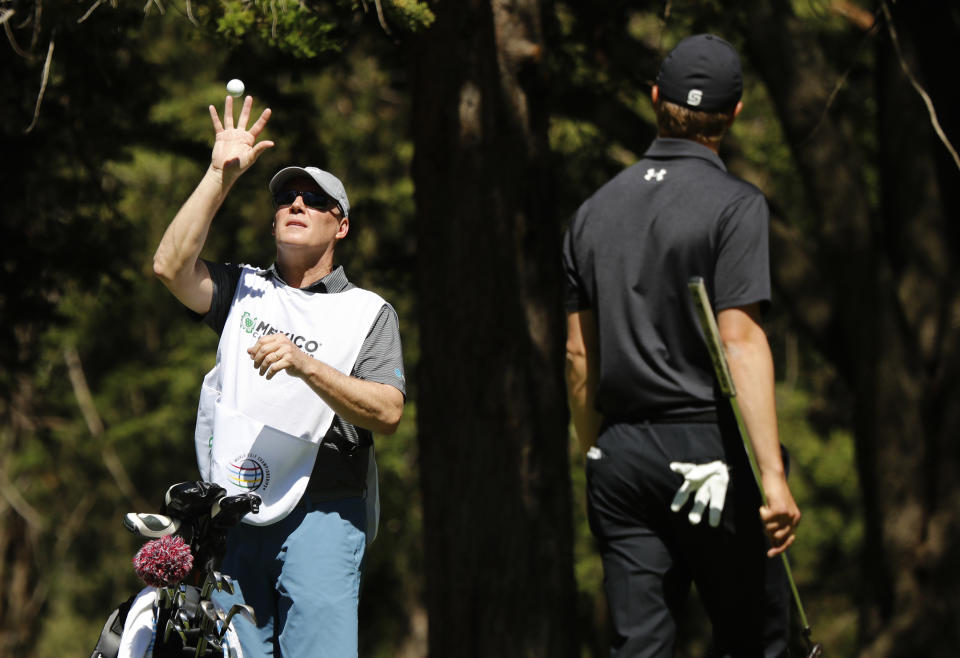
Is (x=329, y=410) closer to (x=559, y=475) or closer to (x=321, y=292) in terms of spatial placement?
(x=321, y=292)

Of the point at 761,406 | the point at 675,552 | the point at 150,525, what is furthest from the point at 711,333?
the point at 150,525

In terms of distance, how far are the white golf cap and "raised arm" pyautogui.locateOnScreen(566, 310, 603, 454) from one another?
2.46 feet

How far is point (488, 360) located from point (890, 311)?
3.79m

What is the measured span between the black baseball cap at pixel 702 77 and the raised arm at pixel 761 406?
2.00 feet

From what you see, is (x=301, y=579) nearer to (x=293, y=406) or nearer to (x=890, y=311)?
(x=293, y=406)

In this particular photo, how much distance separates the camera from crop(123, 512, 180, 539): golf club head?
3.21 meters

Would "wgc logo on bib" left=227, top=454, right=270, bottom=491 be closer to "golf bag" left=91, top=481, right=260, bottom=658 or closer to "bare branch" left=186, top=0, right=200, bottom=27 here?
"golf bag" left=91, top=481, right=260, bottom=658

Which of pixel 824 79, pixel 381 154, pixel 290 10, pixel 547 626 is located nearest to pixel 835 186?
pixel 824 79

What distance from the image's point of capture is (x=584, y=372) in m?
3.64

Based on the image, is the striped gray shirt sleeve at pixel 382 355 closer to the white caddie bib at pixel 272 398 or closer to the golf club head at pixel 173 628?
the white caddie bib at pixel 272 398

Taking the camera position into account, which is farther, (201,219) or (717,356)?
(201,219)

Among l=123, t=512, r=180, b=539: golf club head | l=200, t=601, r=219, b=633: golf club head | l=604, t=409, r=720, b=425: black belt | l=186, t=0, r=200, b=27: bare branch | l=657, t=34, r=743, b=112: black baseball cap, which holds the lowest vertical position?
l=200, t=601, r=219, b=633: golf club head

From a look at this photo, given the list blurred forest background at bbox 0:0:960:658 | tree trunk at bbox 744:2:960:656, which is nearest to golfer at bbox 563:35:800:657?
blurred forest background at bbox 0:0:960:658

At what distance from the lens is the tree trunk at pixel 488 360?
5.93m
